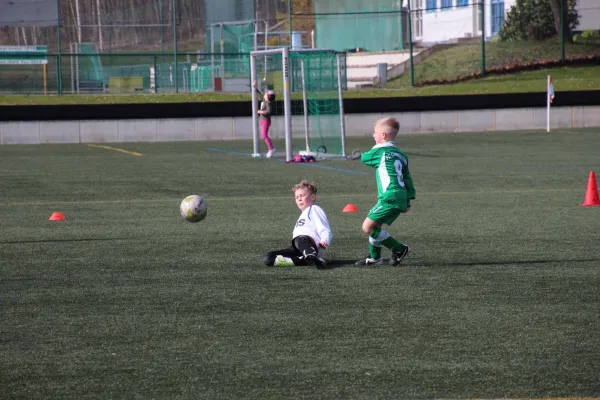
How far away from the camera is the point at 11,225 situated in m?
11.8

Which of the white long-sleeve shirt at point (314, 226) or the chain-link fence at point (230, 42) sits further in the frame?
the chain-link fence at point (230, 42)

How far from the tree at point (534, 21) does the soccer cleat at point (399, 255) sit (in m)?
35.4

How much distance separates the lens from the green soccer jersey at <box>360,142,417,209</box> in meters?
8.54

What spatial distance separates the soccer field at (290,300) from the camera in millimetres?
5258

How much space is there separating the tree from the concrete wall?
10.8 meters

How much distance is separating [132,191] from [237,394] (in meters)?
10.9

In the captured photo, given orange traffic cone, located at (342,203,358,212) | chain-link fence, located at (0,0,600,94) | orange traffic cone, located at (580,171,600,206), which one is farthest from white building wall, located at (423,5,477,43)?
orange traffic cone, located at (342,203,358,212)

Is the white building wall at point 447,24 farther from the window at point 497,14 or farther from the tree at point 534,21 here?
the tree at point 534,21

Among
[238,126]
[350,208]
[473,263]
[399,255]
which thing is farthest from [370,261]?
[238,126]

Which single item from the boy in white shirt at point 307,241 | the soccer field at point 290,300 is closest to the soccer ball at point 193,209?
the soccer field at point 290,300

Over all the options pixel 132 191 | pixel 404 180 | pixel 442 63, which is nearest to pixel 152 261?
pixel 404 180

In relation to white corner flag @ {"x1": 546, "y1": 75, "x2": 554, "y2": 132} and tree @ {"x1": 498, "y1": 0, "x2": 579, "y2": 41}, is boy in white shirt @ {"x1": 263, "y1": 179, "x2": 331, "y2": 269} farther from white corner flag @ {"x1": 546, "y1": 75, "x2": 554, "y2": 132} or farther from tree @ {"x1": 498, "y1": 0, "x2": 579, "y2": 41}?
tree @ {"x1": 498, "y1": 0, "x2": 579, "y2": 41}

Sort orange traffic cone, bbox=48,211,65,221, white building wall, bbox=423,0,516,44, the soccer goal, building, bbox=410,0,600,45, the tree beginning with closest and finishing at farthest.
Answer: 1. orange traffic cone, bbox=48,211,65,221
2. the soccer goal
3. the tree
4. building, bbox=410,0,600,45
5. white building wall, bbox=423,0,516,44

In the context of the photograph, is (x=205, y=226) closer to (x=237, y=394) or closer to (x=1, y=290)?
(x=1, y=290)
